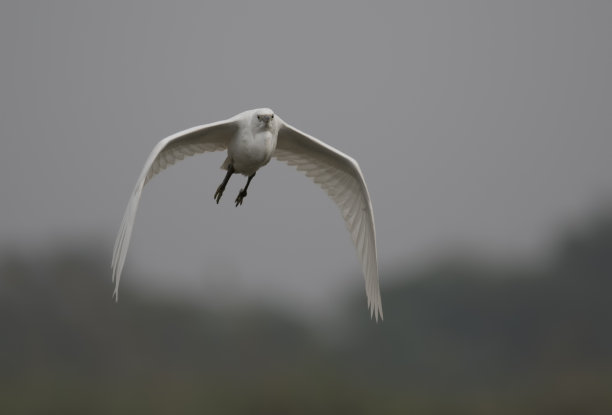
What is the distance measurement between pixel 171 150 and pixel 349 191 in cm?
165

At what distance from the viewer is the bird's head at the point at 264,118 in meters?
7.14

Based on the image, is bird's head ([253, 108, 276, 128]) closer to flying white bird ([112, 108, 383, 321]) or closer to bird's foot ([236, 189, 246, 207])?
flying white bird ([112, 108, 383, 321])

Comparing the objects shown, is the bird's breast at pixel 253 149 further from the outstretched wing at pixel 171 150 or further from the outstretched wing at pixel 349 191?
the outstretched wing at pixel 349 191

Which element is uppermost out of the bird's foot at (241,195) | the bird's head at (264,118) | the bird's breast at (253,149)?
the bird's head at (264,118)

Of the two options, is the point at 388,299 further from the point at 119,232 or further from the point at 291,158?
the point at 119,232

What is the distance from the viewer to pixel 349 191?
8.49 meters

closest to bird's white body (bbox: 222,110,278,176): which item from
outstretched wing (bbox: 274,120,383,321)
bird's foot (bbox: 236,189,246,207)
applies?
bird's foot (bbox: 236,189,246,207)

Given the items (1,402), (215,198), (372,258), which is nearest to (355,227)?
(372,258)

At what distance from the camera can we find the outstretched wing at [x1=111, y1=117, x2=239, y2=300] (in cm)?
652

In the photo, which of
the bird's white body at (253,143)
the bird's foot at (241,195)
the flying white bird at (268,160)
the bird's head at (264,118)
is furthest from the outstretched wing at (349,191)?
the bird's head at (264,118)

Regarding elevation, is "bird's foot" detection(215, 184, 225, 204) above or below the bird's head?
below

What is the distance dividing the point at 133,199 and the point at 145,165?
317 millimetres

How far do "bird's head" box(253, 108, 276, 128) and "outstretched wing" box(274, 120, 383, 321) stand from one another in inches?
39.9

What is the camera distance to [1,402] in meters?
11.4
